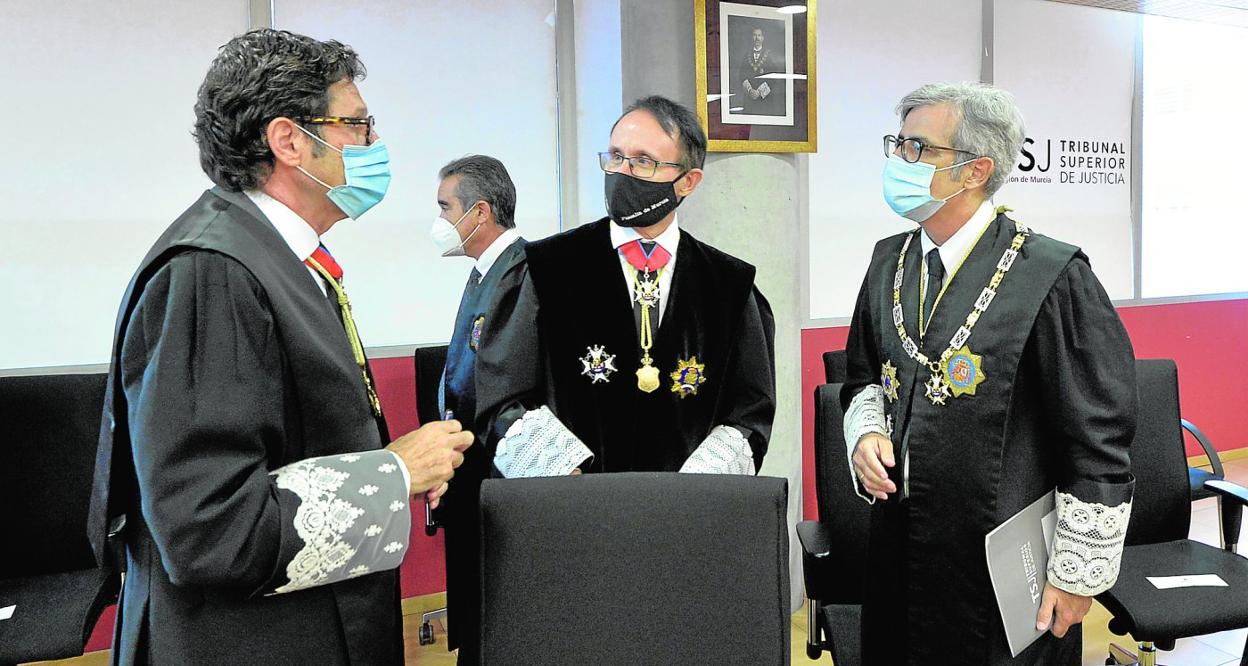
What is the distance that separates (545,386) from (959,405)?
2.80ft

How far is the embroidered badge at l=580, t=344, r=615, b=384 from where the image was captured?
194 cm

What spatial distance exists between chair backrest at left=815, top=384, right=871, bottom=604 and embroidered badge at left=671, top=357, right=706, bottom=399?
63cm

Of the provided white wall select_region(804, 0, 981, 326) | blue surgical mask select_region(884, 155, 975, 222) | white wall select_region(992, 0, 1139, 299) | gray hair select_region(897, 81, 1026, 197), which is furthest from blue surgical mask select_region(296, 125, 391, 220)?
white wall select_region(992, 0, 1139, 299)

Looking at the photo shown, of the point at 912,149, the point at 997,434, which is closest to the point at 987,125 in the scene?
the point at 912,149

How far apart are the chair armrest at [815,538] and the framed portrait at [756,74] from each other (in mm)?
1457

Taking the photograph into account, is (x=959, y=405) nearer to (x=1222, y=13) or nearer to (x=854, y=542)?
(x=854, y=542)

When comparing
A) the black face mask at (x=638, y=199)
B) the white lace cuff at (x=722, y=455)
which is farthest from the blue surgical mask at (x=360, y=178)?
the white lace cuff at (x=722, y=455)

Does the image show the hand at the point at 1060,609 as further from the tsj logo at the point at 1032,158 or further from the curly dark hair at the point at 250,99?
the tsj logo at the point at 1032,158

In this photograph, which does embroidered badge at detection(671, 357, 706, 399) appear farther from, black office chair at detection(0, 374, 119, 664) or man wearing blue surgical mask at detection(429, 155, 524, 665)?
black office chair at detection(0, 374, 119, 664)

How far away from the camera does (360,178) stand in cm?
141

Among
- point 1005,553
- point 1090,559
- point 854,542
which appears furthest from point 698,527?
point 854,542

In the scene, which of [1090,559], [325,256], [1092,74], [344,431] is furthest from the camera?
[1092,74]

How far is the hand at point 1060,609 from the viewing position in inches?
65.9

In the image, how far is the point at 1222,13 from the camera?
5.20m
